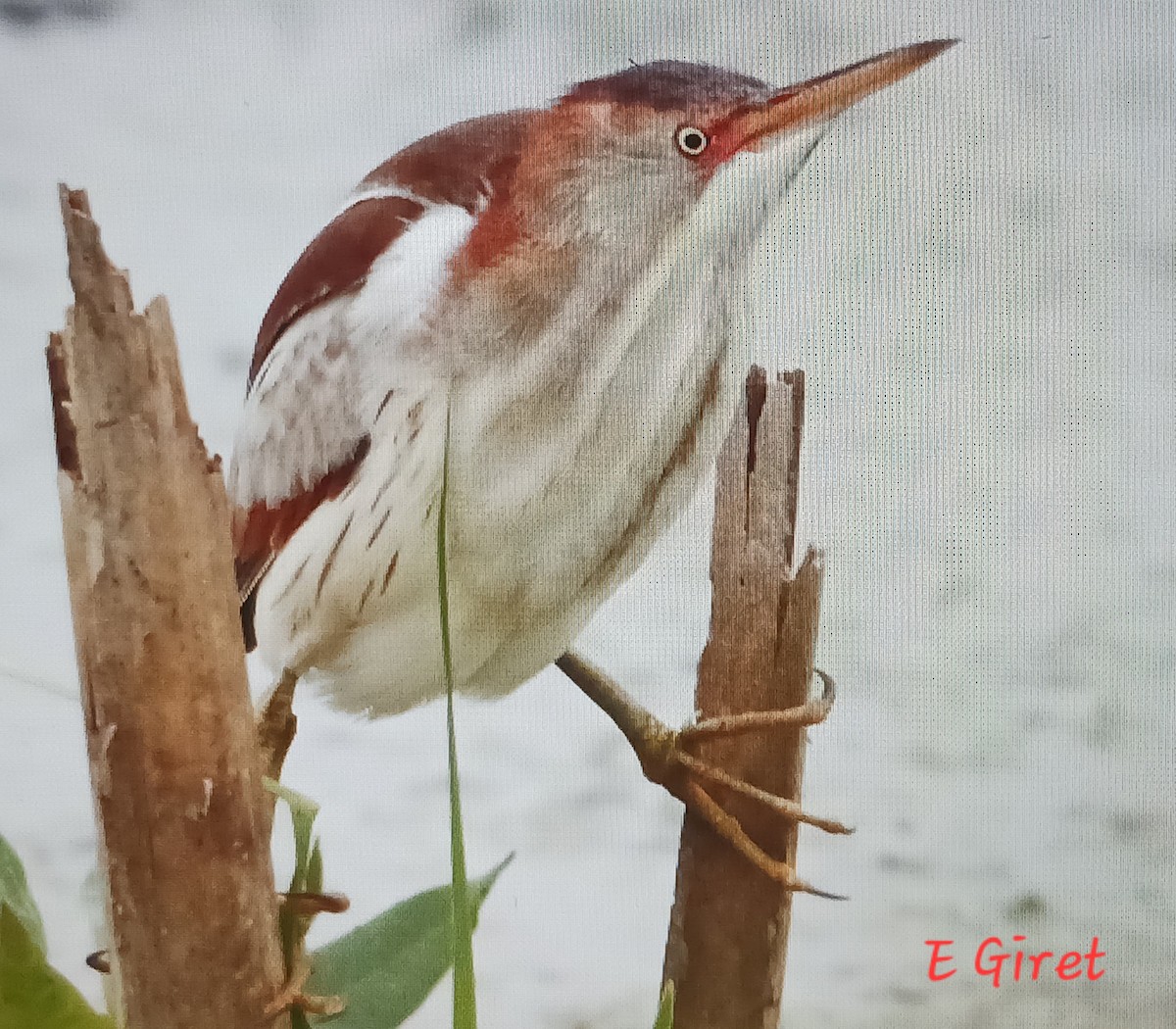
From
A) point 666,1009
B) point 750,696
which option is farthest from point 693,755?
point 666,1009

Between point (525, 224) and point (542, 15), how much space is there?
0.14 metres

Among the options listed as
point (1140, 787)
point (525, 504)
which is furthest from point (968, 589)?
point (525, 504)

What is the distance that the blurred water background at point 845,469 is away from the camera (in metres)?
0.63

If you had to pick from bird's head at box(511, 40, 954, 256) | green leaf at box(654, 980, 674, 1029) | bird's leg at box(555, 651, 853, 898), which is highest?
bird's head at box(511, 40, 954, 256)

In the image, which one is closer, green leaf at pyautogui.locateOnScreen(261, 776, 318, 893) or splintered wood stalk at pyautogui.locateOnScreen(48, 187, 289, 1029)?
splintered wood stalk at pyautogui.locateOnScreen(48, 187, 289, 1029)

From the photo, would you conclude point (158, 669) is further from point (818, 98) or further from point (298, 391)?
point (818, 98)

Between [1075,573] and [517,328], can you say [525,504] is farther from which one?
[1075,573]

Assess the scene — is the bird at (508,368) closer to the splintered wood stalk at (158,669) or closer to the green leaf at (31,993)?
the splintered wood stalk at (158,669)

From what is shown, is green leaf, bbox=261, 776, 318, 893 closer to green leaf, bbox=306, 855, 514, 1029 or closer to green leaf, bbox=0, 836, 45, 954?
green leaf, bbox=306, 855, 514, 1029

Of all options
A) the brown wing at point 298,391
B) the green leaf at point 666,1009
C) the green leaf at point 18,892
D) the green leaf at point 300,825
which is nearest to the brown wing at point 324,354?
the brown wing at point 298,391

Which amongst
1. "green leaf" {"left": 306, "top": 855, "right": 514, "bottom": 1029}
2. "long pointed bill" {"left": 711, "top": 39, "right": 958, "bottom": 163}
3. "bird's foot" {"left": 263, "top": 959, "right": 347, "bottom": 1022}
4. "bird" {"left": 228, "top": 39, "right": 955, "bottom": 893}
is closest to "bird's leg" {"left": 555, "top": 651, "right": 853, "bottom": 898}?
"bird" {"left": 228, "top": 39, "right": 955, "bottom": 893}

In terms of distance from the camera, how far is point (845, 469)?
2.11ft

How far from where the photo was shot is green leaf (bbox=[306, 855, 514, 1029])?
640 millimetres
